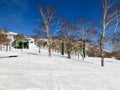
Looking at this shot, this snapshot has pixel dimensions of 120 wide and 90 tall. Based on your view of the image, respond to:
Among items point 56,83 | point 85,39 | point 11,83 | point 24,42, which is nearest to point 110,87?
point 56,83

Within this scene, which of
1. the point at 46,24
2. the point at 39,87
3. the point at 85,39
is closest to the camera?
the point at 39,87

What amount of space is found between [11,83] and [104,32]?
707 inches

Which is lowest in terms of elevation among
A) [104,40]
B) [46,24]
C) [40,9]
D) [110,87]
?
[110,87]

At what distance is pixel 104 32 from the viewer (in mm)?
26250

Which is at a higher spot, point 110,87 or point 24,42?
point 24,42

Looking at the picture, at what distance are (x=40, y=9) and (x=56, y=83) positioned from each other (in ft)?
83.5

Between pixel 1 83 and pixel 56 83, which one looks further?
pixel 56 83

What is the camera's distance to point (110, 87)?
1195cm

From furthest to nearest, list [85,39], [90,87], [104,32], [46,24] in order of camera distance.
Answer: [85,39] < [46,24] < [104,32] < [90,87]

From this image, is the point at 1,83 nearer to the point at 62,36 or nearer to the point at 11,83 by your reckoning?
the point at 11,83

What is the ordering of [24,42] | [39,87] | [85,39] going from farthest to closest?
[24,42] → [85,39] → [39,87]

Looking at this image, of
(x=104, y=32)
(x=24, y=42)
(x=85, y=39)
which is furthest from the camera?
(x=24, y=42)

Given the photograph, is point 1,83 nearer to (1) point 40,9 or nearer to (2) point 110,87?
(2) point 110,87

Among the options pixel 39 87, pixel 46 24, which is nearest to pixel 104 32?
pixel 46 24
